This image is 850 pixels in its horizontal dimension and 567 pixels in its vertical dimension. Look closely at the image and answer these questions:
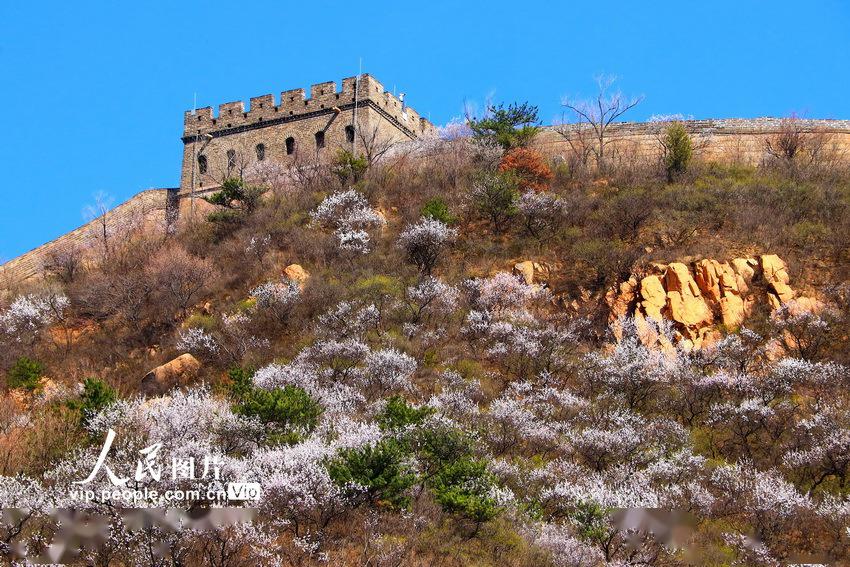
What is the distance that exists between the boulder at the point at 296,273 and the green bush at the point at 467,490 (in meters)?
14.9

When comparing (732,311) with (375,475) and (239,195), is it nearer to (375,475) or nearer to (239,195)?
(375,475)

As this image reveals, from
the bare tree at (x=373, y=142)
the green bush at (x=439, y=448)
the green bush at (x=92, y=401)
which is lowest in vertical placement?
the green bush at (x=439, y=448)

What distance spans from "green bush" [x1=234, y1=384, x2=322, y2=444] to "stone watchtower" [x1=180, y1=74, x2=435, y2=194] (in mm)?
24934

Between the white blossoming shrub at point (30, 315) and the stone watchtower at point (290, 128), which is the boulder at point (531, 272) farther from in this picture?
the white blossoming shrub at point (30, 315)

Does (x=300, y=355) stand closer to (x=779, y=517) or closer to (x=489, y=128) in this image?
(x=779, y=517)

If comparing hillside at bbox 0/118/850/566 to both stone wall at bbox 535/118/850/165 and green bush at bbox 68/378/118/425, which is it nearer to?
green bush at bbox 68/378/118/425

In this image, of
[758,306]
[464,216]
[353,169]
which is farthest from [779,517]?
[353,169]

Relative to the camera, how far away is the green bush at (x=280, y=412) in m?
18.9

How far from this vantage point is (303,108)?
149ft

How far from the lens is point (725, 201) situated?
3133 cm

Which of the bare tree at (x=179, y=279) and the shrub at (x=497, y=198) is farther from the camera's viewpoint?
the shrub at (x=497, y=198)

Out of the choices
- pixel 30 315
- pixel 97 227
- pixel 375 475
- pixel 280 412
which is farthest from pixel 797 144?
pixel 97 227

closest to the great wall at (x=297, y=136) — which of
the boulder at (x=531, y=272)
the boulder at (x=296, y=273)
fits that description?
the boulder at (x=531, y=272)

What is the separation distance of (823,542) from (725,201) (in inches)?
664
